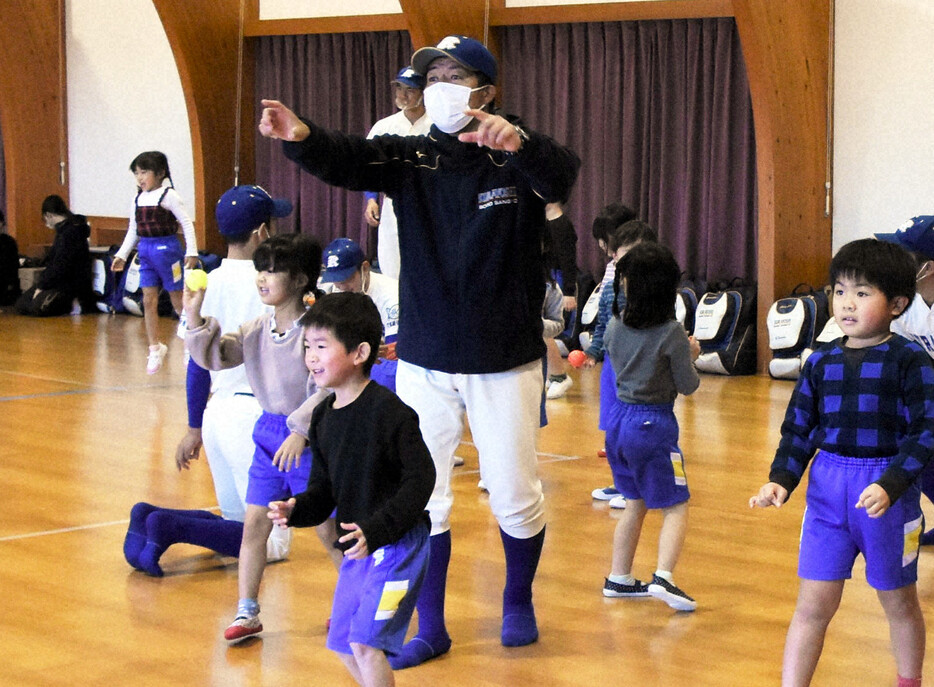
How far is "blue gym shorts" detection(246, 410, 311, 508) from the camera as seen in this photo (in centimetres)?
375

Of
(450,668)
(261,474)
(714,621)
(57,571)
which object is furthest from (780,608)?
(57,571)

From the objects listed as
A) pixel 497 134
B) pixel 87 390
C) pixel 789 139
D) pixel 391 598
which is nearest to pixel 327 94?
pixel 789 139

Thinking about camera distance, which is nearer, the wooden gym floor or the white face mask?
the white face mask

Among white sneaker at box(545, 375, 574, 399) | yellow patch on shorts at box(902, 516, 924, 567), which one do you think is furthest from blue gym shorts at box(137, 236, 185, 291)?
yellow patch on shorts at box(902, 516, 924, 567)

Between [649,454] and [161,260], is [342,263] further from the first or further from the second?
[161,260]

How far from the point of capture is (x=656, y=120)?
10320 mm

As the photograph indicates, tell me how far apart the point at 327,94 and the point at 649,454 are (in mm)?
8645

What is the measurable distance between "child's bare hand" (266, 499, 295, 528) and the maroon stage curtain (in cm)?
770

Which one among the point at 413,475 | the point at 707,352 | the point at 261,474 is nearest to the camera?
the point at 413,475

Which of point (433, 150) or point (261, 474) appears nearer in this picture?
point (433, 150)

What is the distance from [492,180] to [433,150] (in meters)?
0.20

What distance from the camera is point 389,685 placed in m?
2.87

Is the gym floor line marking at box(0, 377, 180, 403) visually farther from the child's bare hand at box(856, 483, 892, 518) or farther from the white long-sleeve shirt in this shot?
the child's bare hand at box(856, 483, 892, 518)

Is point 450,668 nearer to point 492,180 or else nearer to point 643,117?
point 492,180
